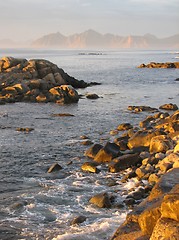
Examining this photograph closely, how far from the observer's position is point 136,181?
76.1ft

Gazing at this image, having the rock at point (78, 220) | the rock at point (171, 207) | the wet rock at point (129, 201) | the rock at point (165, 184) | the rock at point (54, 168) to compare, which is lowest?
the rock at point (78, 220)

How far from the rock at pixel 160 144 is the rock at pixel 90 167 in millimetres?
4937

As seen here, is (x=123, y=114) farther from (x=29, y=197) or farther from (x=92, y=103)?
(x=29, y=197)

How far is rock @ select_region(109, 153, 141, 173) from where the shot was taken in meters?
25.8

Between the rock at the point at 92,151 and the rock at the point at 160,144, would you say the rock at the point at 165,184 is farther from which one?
the rock at the point at 92,151

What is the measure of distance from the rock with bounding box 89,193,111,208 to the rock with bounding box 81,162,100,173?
16.9ft

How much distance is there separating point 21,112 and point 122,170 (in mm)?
26548

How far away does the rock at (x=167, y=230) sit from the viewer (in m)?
10.5

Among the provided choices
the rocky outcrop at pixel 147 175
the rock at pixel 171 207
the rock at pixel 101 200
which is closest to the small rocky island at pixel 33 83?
the rocky outcrop at pixel 147 175

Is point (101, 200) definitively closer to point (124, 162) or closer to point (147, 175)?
point (147, 175)

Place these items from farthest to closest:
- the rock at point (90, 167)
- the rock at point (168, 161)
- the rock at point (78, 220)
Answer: the rock at point (90, 167) < the rock at point (168, 161) < the rock at point (78, 220)

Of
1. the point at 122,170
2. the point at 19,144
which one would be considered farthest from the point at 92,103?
the point at 122,170

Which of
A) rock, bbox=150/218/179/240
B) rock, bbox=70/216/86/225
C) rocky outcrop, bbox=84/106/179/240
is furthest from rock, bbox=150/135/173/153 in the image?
rock, bbox=150/218/179/240

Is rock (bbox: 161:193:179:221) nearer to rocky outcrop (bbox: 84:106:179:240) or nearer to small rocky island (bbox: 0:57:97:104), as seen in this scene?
→ rocky outcrop (bbox: 84:106:179:240)
